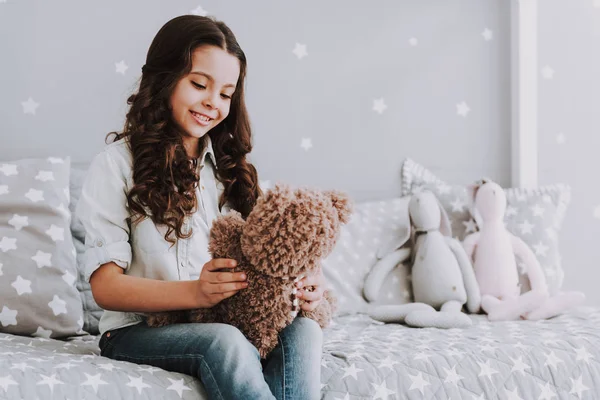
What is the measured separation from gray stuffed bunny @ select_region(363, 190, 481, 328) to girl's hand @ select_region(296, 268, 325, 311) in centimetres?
56

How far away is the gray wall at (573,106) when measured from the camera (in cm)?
238

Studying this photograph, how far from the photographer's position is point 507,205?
2094 mm

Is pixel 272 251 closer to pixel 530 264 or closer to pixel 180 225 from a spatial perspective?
pixel 180 225

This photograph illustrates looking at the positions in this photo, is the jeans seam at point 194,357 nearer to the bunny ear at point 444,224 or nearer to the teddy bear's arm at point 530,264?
the bunny ear at point 444,224

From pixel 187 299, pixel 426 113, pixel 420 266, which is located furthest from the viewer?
pixel 426 113

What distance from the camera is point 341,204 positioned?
1142 millimetres

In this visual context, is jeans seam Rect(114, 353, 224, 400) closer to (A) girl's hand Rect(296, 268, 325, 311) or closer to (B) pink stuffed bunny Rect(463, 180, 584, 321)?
(A) girl's hand Rect(296, 268, 325, 311)

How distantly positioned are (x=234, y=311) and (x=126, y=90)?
3.41 feet

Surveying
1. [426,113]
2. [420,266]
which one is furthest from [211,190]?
[426,113]

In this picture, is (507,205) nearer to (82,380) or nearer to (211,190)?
(211,190)

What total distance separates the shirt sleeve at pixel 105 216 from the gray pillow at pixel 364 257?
775 mm

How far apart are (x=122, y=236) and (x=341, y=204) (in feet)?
1.43

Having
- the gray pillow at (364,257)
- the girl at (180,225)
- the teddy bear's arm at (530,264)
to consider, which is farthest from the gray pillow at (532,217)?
the girl at (180,225)

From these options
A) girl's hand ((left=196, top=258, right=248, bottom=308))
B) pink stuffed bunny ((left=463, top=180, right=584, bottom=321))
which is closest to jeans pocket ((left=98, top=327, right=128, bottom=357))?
girl's hand ((left=196, top=258, right=248, bottom=308))
